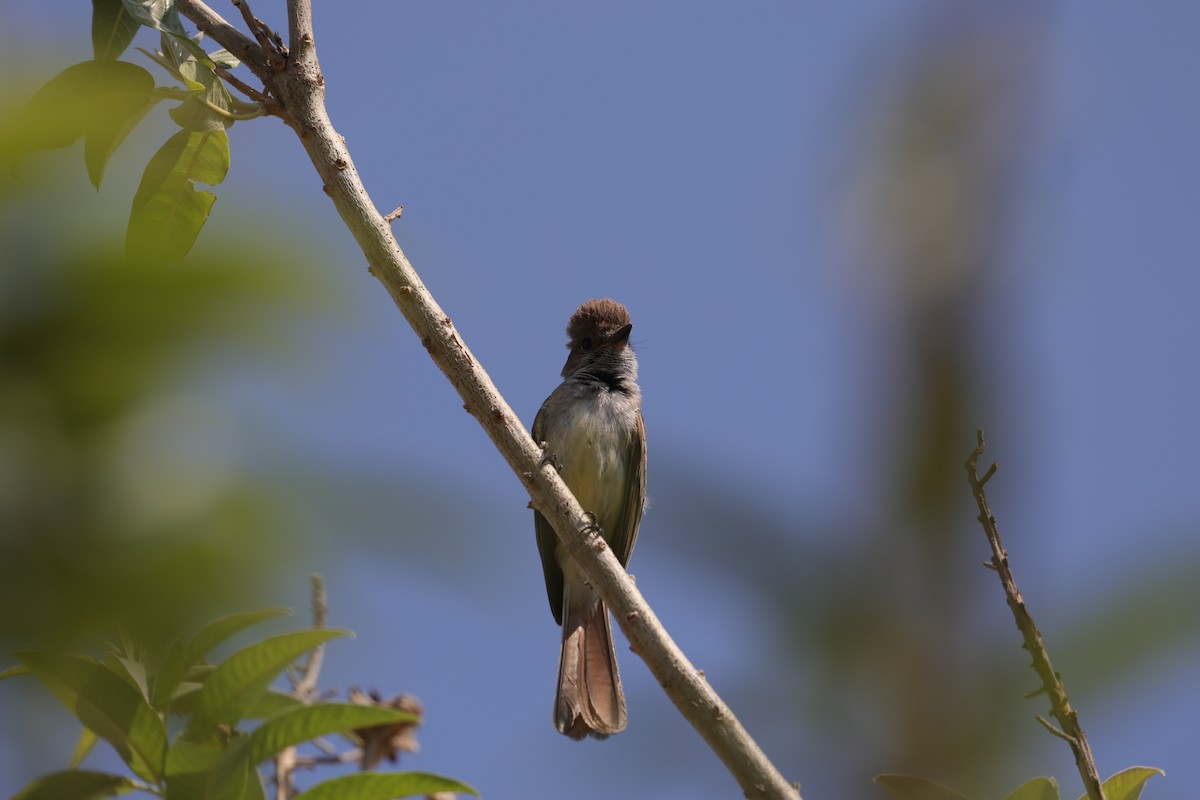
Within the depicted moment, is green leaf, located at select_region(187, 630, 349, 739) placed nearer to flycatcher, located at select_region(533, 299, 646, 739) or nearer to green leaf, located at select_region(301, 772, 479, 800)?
green leaf, located at select_region(301, 772, 479, 800)

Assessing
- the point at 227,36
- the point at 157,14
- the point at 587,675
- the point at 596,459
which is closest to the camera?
the point at 157,14

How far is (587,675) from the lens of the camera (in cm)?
509

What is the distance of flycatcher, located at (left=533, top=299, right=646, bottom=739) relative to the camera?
18.1 feet

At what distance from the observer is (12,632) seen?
1.27m

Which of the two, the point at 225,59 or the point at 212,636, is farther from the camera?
the point at 225,59

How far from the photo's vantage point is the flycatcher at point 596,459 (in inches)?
217

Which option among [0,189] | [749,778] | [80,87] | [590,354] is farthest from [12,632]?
[590,354]

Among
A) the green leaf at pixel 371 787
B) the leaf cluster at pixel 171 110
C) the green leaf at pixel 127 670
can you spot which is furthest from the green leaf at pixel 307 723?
the leaf cluster at pixel 171 110

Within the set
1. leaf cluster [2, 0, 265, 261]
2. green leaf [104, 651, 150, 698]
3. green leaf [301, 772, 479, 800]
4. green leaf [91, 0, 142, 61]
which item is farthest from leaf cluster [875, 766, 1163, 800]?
green leaf [91, 0, 142, 61]

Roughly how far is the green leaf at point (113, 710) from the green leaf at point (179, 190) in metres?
0.89

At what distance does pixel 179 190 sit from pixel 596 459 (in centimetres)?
333

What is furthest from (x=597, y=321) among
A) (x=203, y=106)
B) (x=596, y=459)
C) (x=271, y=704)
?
(x=271, y=704)

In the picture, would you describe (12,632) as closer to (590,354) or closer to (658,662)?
(658,662)

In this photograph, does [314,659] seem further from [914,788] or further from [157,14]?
[914,788]
